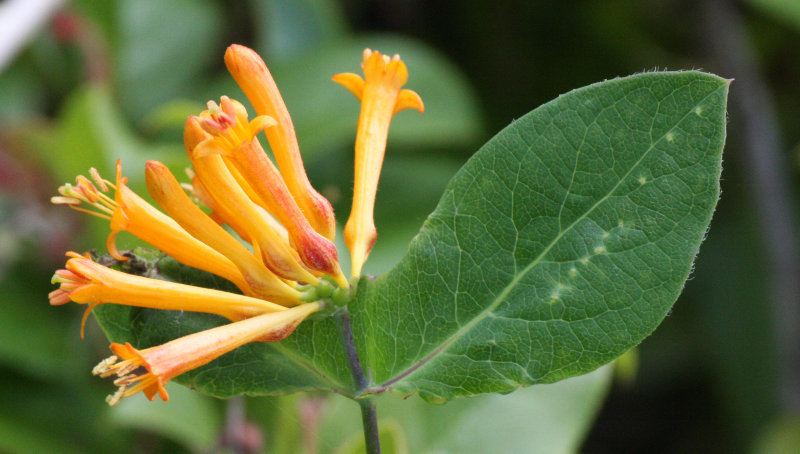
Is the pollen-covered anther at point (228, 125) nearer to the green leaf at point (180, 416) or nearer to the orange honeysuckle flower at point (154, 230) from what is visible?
the orange honeysuckle flower at point (154, 230)

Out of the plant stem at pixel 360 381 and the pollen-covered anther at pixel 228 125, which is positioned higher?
the pollen-covered anther at pixel 228 125

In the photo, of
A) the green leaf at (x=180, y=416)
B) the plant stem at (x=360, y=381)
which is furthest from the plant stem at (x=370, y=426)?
the green leaf at (x=180, y=416)

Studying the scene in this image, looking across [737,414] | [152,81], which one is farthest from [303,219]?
[152,81]

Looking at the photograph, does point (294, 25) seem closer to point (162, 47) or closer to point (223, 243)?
point (162, 47)

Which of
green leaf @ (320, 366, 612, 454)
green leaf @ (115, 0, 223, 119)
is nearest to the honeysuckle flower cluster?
green leaf @ (320, 366, 612, 454)

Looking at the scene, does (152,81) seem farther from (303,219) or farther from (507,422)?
(303,219)

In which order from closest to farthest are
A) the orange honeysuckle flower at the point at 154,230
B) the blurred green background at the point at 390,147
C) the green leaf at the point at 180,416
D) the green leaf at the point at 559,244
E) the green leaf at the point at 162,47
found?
1. the green leaf at the point at 559,244
2. the orange honeysuckle flower at the point at 154,230
3. the green leaf at the point at 180,416
4. the blurred green background at the point at 390,147
5. the green leaf at the point at 162,47

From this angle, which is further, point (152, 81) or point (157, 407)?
point (152, 81)

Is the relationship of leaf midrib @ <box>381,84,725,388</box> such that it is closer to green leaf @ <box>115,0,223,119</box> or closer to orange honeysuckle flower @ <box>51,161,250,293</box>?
orange honeysuckle flower @ <box>51,161,250,293</box>
